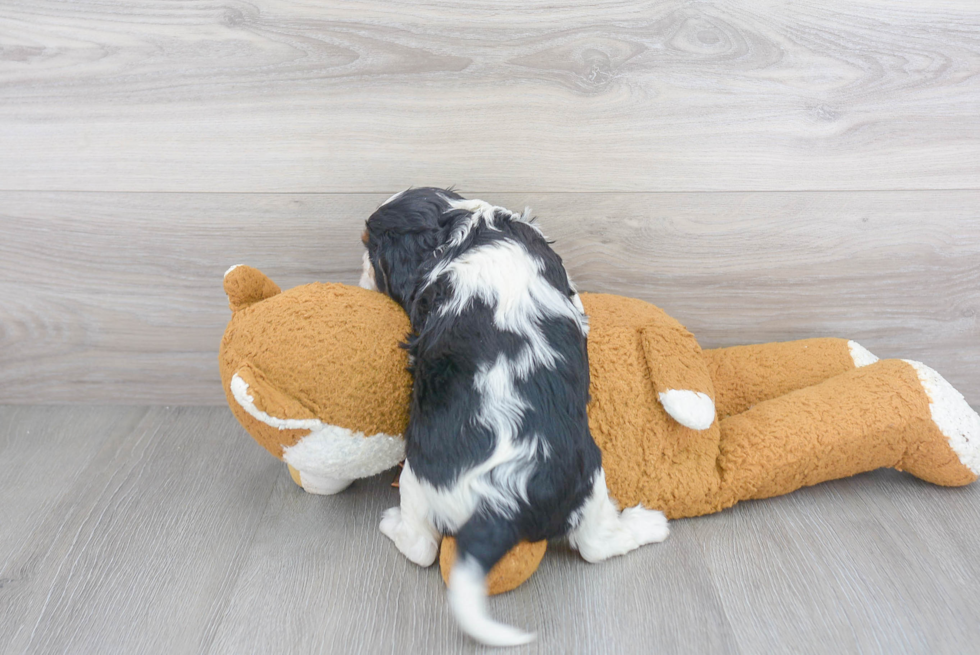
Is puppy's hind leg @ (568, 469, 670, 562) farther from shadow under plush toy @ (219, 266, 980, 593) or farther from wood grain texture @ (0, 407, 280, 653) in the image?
wood grain texture @ (0, 407, 280, 653)

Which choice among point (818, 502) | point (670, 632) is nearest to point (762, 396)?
point (818, 502)

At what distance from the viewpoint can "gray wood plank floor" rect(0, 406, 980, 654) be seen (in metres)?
0.82

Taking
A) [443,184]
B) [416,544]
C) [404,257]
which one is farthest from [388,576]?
[443,184]

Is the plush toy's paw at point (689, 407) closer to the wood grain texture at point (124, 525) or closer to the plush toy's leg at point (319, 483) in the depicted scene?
the plush toy's leg at point (319, 483)

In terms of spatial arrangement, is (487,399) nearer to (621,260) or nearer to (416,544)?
(416,544)

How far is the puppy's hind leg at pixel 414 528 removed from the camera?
907 millimetres

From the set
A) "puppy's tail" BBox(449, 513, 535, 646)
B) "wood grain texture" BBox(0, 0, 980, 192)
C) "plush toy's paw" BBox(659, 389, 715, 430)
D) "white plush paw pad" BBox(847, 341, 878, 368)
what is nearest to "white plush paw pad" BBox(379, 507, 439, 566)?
"puppy's tail" BBox(449, 513, 535, 646)

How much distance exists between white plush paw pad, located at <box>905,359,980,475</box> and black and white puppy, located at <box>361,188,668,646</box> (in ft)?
1.51

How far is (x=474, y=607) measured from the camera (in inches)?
29.3

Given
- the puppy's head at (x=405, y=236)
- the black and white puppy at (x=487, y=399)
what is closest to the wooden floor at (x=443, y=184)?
the black and white puppy at (x=487, y=399)

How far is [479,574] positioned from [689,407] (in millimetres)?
358

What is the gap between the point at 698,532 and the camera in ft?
3.25

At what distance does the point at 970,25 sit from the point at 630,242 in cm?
64

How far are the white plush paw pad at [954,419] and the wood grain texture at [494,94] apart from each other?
368mm
